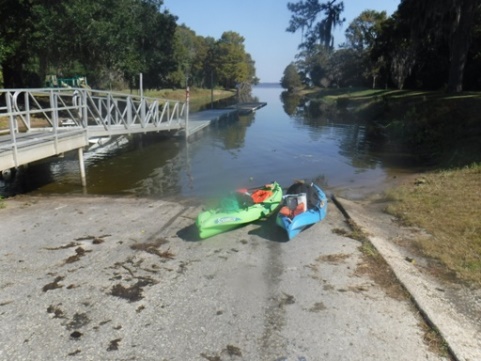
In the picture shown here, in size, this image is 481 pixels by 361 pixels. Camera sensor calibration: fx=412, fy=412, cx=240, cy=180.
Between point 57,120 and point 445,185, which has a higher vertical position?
point 57,120

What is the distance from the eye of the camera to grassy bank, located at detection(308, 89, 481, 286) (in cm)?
660

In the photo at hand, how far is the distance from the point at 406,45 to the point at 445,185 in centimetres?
3427

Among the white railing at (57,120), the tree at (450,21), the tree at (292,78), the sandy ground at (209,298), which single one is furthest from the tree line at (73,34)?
→ the tree at (292,78)

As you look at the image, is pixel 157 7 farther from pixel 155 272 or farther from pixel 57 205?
pixel 155 272

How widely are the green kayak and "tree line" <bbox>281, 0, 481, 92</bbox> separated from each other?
15.0 m

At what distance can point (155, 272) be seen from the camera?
6.13m

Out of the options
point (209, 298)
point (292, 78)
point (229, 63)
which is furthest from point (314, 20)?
point (292, 78)

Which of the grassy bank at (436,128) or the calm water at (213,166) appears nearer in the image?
the calm water at (213,166)

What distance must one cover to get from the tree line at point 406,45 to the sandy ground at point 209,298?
16.6 meters

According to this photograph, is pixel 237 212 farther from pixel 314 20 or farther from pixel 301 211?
pixel 314 20

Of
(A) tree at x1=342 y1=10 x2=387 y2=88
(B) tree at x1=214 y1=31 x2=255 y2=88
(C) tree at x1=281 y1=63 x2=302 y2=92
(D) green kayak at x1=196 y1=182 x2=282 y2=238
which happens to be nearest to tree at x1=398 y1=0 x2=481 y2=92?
(D) green kayak at x1=196 y1=182 x2=282 y2=238

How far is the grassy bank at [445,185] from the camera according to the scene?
6.60m

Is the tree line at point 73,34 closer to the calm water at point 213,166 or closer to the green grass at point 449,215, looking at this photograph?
the calm water at point 213,166

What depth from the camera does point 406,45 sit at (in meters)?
40.2
